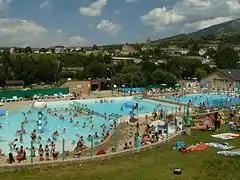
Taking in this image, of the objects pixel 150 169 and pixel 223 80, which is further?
pixel 223 80

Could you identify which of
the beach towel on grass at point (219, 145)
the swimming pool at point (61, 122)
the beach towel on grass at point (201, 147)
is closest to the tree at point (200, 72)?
the swimming pool at point (61, 122)

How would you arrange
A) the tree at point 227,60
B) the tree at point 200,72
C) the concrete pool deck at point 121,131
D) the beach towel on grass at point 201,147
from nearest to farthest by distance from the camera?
the beach towel on grass at point 201,147
the concrete pool deck at point 121,131
the tree at point 200,72
the tree at point 227,60

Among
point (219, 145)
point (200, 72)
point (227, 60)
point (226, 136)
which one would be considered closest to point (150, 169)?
point (219, 145)

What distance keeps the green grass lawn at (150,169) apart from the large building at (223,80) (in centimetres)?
4287

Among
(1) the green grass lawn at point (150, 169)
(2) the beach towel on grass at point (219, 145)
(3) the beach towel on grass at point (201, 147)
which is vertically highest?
(1) the green grass lawn at point (150, 169)

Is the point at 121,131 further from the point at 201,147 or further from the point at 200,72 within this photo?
the point at 200,72

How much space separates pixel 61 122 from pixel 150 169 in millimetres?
19617

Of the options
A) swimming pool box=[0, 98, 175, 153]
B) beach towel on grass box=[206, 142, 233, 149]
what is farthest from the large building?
beach towel on grass box=[206, 142, 233, 149]

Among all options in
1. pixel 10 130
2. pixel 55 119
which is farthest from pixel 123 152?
pixel 55 119

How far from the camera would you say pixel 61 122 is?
31.4 metres

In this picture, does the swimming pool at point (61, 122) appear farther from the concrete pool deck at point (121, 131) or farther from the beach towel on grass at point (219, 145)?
the beach towel on grass at point (219, 145)

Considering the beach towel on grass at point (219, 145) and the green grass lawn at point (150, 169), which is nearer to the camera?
the green grass lawn at point (150, 169)

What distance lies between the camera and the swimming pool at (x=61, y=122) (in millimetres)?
24750

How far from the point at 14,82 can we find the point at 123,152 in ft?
138
